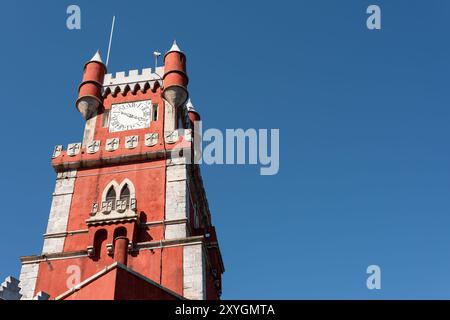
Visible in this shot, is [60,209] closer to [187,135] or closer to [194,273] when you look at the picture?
[187,135]

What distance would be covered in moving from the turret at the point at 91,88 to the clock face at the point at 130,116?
1.04m

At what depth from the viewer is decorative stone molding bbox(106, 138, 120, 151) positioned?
27850 mm

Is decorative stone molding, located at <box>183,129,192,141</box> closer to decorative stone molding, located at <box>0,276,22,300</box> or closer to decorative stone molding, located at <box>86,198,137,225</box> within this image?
decorative stone molding, located at <box>86,198,137,225</box>

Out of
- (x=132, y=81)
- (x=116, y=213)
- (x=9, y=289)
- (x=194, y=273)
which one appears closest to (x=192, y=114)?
(x=132, y=81)

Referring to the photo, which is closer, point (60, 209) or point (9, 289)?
point (9, 289)

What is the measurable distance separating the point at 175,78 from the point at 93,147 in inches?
219

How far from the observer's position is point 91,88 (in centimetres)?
3041

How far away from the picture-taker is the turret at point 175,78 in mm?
29547

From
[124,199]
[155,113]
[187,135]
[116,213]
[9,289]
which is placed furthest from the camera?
[155,113]

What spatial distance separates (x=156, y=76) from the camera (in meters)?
31.2

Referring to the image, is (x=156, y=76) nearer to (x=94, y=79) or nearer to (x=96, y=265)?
(x=94, y=79)
